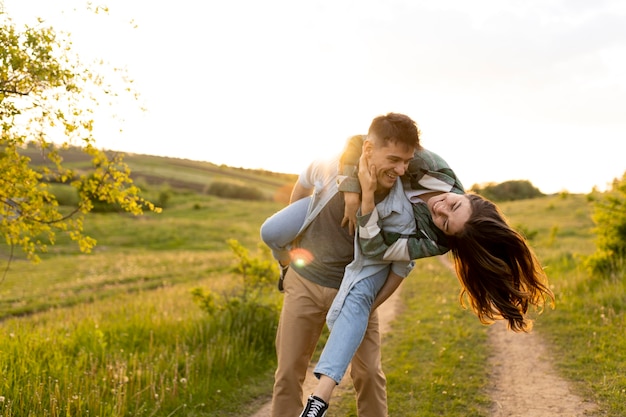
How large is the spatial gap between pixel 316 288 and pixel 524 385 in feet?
12.4

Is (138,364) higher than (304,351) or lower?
lower

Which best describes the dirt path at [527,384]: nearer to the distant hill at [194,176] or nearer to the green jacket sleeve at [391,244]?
the green jacket sleeve at [391,244]

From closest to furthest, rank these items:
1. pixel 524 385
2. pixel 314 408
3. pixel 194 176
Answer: pixel 314 408 → pixel 524 385 → pixel 194 176

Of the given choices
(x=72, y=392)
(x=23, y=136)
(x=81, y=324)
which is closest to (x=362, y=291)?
(x=72, y=392)

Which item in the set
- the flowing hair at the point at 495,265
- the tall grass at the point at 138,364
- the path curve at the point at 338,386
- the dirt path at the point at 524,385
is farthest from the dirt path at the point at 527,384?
the tall grass at the point at 138,364

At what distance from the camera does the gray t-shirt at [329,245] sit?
14.9ft

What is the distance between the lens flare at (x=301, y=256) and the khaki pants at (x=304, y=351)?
111 millimetres

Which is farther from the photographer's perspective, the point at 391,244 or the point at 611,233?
the point at 611,233

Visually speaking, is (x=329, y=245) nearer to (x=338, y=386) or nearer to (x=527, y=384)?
(x=338, y=386)

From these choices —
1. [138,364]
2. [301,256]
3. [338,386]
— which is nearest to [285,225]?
[301,256]

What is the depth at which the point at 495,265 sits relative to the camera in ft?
14.0

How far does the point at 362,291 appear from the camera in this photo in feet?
13.3

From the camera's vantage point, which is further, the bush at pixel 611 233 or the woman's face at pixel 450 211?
the bush at pixel 611 233

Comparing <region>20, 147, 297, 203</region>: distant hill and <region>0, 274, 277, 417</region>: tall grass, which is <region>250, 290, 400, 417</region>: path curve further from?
<region>20, 147, 297, 203</region>: distant hill
